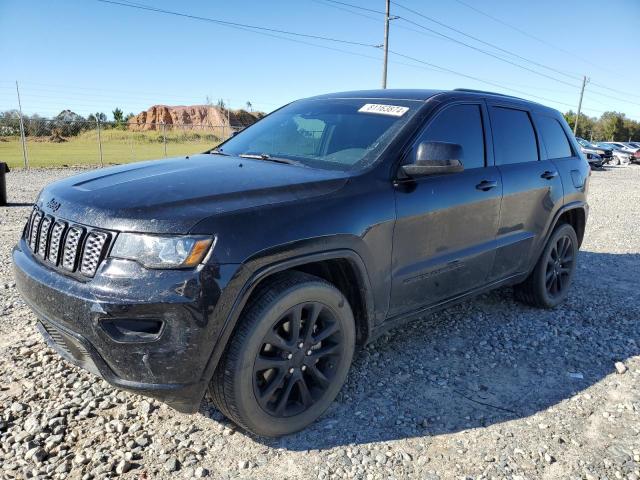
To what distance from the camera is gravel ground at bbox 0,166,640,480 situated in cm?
255

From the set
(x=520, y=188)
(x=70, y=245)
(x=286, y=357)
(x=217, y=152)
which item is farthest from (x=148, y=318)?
(x=520, y=188)

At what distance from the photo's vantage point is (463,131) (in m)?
3.68

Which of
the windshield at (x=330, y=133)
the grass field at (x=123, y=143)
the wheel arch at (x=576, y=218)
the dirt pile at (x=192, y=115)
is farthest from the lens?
the dirt pile at (x=192, y=115)

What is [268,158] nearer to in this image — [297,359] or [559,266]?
[297,359]

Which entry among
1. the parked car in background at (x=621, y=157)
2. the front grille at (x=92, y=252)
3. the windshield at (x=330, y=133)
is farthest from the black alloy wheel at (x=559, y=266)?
the parked car in background at (x=621, y=157)

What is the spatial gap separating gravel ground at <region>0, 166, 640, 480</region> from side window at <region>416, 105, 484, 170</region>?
145 cm

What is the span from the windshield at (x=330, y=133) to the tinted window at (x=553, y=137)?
5.79 feet

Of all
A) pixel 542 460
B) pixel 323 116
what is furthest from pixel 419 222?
pixel 542 460

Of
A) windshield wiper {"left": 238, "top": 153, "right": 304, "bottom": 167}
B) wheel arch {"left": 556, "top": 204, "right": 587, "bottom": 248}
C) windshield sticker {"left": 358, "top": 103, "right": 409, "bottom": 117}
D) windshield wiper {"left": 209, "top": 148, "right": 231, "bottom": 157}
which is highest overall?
windshield sticker {"left": 358, "top": 103, "right": 409, "bottom": 117}

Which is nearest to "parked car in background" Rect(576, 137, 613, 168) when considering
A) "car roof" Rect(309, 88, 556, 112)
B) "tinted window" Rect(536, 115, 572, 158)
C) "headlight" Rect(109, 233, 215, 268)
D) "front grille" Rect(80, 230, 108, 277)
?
"tinted window" Rect(536, 115, 572, 158)

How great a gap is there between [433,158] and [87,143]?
1635 inches

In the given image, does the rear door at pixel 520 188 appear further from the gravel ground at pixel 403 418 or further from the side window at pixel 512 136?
the gravel ground at pixel 403 418

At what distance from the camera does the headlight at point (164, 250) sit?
222 cm

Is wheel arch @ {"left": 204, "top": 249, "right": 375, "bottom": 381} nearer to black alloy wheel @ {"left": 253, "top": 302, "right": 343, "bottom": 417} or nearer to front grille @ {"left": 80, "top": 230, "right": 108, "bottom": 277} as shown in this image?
black alloy wheel @ {"left": 253, "top": 302, "right": 343, "bottom": 417}
